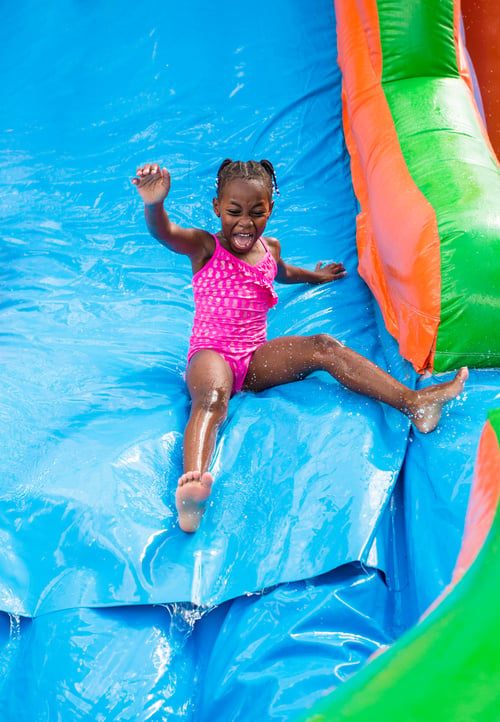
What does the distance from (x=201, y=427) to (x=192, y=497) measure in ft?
0.67

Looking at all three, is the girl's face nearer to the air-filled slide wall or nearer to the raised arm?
the raised arm

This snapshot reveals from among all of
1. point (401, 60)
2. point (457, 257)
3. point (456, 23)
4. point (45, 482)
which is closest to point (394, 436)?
point (457, 257)

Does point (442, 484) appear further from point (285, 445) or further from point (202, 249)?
point (202, 249)

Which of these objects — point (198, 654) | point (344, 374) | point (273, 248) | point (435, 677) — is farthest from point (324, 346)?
point (435, 677)

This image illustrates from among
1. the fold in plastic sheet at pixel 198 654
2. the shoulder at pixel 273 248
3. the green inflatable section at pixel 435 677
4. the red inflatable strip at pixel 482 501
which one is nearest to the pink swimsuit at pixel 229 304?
the shoulder at pixel 273 248

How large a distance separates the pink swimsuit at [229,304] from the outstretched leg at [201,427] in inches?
3.1

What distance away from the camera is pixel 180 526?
1.36 meters

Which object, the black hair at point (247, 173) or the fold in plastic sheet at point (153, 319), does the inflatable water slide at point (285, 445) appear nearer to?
the fold in plastic sheet at point (153, 319)

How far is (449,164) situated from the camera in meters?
1.74

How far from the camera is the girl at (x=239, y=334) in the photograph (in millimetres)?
1519

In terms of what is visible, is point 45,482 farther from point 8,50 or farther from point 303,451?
point 8,50

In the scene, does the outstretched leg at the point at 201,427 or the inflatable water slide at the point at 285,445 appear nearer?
the inflatable water slide at the point at 285,445

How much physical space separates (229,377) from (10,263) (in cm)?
101

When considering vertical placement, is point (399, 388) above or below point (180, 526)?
above
